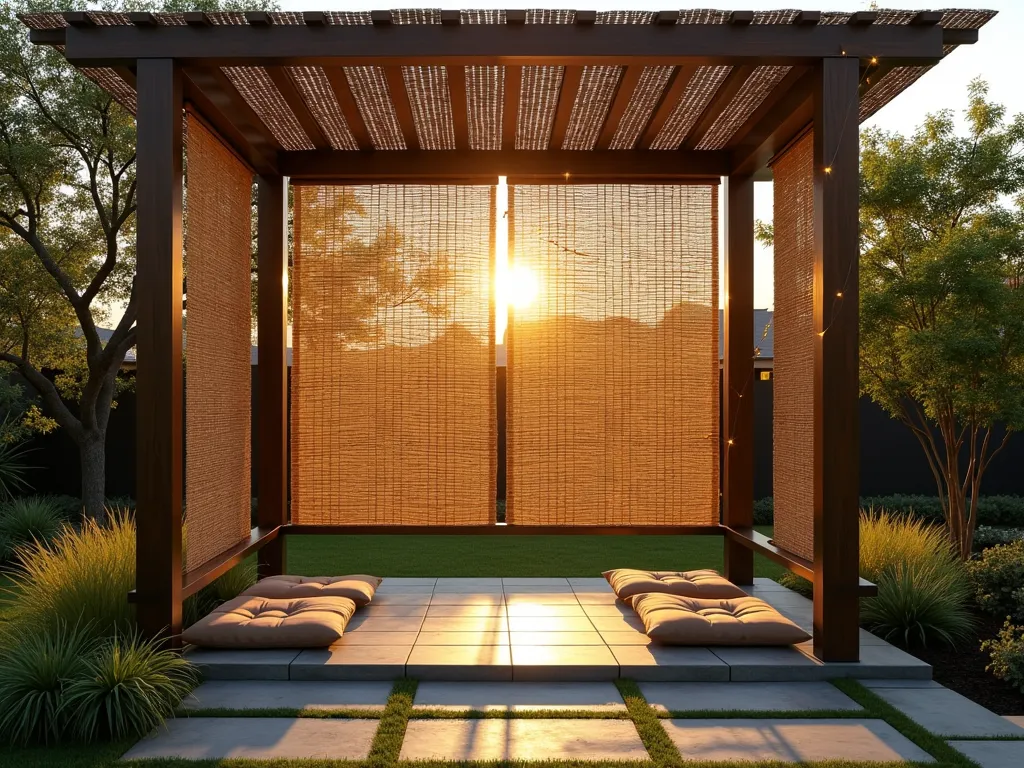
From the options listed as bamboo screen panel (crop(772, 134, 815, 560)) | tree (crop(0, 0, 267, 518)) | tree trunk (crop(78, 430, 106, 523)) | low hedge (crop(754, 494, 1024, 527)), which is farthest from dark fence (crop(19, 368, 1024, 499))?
bamboo screen panel (crop(772, 134, 815, 560))

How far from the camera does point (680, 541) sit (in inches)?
392

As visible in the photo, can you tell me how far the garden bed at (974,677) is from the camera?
12.6 ft

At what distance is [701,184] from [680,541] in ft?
17.3

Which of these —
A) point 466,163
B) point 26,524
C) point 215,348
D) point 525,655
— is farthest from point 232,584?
point 26,524

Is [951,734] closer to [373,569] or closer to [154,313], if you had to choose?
[154,313]

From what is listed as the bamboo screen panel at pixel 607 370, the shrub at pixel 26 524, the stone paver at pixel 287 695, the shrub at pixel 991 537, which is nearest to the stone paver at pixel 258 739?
the stone paver at pixel 287 695

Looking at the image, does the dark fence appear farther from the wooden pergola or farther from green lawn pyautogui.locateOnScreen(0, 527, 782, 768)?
the wooden pergola

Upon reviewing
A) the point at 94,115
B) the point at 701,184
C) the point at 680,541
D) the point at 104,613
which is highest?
the point at 94,115

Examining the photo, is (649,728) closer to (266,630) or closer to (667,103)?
(266,630)

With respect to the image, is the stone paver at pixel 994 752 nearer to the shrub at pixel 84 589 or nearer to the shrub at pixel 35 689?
the shrub at pixel 35 689

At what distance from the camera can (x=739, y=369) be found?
5848 millimetres

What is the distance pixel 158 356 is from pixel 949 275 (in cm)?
567

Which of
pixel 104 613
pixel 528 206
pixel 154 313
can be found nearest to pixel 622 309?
pixel 528 206

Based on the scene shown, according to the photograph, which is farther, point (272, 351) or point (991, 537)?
point (991, 537)
